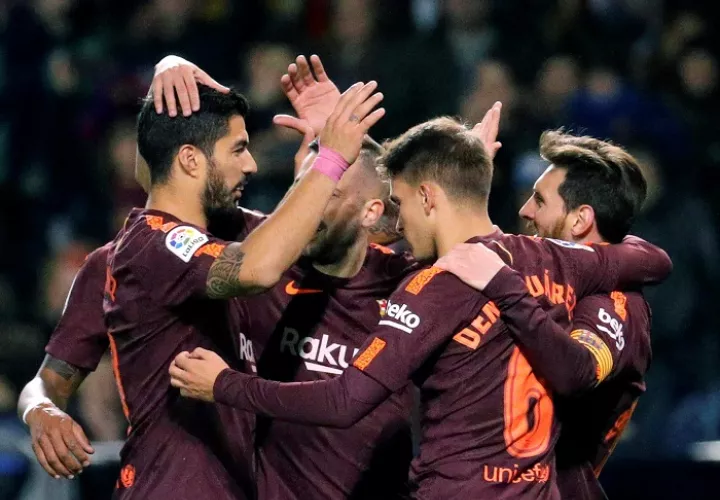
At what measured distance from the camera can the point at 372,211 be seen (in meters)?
4.64

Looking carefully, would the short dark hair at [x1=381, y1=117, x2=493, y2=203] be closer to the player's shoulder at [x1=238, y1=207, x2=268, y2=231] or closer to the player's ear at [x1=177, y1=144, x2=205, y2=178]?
the player's ear at [x1=177, y1=144, x2=205, y2=178]

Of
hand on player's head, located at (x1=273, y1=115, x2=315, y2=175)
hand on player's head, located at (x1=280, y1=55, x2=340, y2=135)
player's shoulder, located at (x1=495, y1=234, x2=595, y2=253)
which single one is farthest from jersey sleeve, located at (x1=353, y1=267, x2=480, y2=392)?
hand on player's head, located at (x1=280, y1=55, x2=340, y2=135)

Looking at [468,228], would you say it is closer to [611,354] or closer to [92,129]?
[611,354]

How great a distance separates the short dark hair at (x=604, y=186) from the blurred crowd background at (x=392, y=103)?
10.4 feet

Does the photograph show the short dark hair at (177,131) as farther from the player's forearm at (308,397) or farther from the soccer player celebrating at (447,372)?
the player's forearm at (308,397)

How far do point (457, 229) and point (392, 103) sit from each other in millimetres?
4507

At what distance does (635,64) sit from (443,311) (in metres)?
5.46

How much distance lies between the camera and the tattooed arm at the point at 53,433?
4.04 m

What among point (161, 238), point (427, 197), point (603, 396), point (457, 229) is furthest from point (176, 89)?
point (603, 396)

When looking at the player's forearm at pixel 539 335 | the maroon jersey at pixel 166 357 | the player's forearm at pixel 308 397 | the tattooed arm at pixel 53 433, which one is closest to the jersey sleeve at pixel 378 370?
the player's forearm at pixel 308 397

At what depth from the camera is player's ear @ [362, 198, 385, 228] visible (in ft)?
15.2

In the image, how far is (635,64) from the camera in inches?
341

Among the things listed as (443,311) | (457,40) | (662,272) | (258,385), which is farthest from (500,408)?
(457,40)

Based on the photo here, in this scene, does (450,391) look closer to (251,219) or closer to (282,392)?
(282,392)
